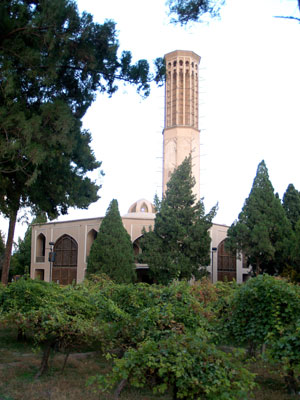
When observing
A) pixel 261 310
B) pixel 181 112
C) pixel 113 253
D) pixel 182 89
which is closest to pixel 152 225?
pixel 113 253

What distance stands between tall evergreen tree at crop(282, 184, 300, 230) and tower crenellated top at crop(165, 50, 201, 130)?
13.5 meters

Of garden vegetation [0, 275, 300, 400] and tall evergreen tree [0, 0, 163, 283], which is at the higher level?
tall evergreen tree [0, 0, 163, 283]

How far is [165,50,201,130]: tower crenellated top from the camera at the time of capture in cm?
3700

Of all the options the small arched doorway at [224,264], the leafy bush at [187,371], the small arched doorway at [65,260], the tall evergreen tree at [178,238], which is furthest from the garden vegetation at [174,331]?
the small arched doorway at [224,264]

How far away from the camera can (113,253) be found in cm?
2312

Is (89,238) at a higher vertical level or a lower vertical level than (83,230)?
lower

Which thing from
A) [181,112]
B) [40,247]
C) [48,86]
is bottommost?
[40,247]

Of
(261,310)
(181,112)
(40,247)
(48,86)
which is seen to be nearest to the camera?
(261,310)

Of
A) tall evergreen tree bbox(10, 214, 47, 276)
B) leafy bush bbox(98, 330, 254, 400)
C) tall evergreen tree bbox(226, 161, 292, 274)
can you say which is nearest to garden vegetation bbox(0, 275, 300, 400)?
leafy bush bbox(98, 330, 254, 400)

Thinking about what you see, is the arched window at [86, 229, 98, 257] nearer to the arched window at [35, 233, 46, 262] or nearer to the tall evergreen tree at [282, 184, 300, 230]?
the arched window at [35, 233, 46, 262]

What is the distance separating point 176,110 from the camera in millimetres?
36938

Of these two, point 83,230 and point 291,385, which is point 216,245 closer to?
point 83,230

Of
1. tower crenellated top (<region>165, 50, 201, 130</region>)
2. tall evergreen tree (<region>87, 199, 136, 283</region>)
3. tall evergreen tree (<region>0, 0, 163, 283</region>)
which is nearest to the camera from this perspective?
tall evergreen tree (<region>0, 0, 163, 283</region>)

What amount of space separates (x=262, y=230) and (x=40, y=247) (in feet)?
59.0
